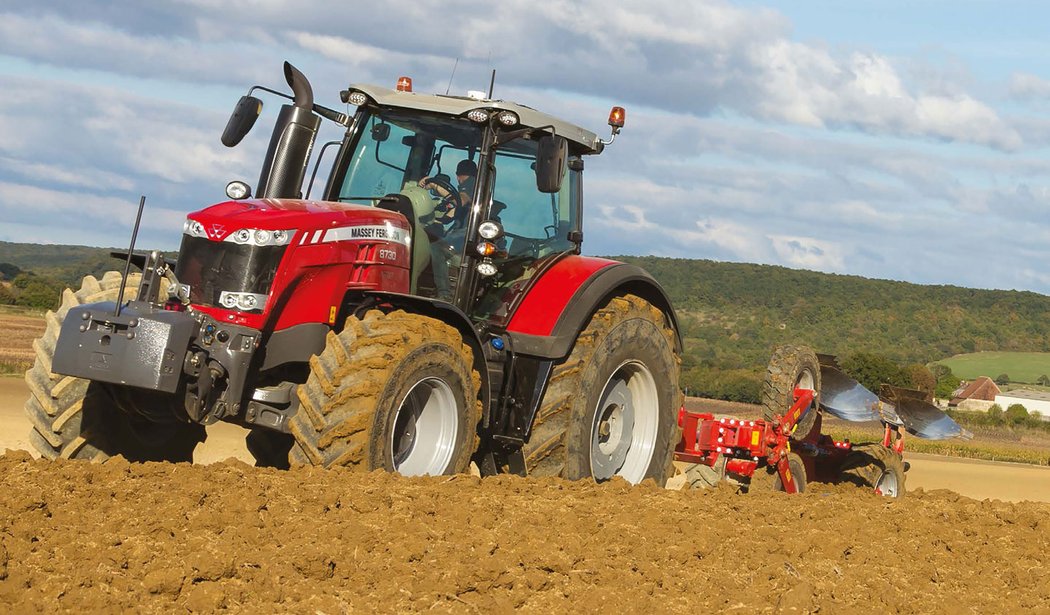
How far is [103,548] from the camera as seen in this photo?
15.8 feet

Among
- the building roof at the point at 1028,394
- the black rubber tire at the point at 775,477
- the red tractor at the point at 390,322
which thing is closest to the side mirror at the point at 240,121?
the red tractor at the point at 390,322

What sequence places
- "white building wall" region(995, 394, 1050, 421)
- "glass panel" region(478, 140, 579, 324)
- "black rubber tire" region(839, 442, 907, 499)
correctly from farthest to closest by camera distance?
"white building wall" region(995, 394, 1050, 421) < "black rubber tire" region(839, 442, 907, 499) < "glass panel" region(478, 140, 579, 324)

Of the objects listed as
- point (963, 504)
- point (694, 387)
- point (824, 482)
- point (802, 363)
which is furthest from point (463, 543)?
point (694, 387)

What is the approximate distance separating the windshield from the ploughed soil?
2.15 m

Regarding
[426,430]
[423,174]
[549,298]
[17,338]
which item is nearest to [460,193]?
[423,174]

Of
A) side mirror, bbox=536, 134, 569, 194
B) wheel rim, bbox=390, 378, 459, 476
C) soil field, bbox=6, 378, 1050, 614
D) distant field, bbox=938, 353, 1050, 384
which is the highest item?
distant field, bbox=938, 353, 1050, 384

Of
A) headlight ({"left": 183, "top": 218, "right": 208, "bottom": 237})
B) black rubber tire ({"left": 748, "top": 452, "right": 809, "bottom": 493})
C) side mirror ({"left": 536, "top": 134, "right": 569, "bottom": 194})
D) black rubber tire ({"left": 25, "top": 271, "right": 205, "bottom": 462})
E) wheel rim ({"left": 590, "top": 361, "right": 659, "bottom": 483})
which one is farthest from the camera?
black rubber tire ({"left": 748, "top": 452, "right": 809, "bottom": 493})

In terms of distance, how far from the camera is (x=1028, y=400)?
6900 cm

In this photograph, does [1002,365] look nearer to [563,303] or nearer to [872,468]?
[872,468]

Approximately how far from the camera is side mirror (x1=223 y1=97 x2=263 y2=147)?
24.3ft

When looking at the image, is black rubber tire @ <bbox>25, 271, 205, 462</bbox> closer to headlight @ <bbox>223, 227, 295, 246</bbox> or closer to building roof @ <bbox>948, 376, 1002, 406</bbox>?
headlight @ <bbox>223, 227, 295, 246</bbox>

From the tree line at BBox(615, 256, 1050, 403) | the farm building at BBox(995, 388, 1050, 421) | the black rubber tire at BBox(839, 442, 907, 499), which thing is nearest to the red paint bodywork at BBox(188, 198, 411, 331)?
the black rubber tire at BBox(839, 442, 907, 499)

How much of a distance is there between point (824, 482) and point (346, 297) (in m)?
7.01

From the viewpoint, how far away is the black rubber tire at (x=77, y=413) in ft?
23.1
